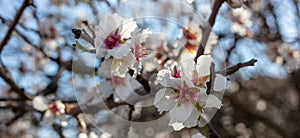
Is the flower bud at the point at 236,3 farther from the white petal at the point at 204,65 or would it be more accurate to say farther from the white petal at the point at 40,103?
the white petal at the point at 40,103

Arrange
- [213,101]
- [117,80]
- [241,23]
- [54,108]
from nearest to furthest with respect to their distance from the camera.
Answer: [213,101] < [117,80] < [54,108] < [241,23]

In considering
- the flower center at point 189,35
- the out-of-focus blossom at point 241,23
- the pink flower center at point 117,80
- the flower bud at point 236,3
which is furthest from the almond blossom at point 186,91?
the out-of-focus blossom at point 241,23

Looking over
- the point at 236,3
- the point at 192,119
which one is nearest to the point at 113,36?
the point at 192,119

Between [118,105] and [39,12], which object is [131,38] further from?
[39,12]

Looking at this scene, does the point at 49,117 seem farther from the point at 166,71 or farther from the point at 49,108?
the point at 166,71

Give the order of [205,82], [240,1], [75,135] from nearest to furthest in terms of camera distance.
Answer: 1. [205,82]
2. [240,1]
3. [75,135]

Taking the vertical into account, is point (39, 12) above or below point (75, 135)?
above

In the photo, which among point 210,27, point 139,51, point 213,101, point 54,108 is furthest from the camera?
point 54,108

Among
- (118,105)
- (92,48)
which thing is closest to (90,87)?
(118,105)
